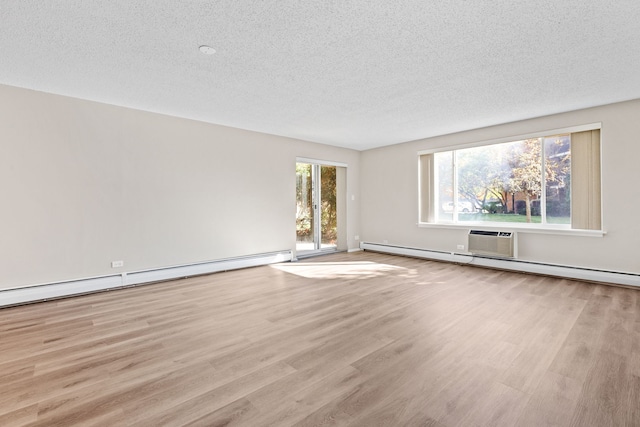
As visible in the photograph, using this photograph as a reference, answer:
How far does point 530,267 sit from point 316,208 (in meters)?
4.32

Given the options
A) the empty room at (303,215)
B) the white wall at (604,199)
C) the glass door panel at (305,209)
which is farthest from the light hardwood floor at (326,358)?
the glass door panel at (305,209)

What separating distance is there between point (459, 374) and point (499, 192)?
451 centimetres

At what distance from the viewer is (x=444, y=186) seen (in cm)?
638

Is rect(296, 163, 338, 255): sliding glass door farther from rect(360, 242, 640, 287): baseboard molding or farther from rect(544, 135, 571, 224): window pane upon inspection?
rect(544, 135, 571, 224): window pane

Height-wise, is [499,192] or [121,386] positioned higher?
[499,192]

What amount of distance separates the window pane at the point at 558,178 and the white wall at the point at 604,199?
0.29m

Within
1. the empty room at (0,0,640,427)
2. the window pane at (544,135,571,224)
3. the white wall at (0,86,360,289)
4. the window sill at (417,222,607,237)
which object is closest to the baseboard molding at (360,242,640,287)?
the empty room at (0,0,640,427)

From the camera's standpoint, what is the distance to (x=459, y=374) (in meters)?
2.06

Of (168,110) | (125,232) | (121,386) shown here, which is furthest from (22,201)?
(121,386)

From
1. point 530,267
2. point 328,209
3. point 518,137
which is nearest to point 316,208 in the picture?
point 328,209

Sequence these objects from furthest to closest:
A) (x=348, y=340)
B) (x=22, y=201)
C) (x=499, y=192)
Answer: (x=499, y=192) → (x=22, y=201) → (x=348, y=340)

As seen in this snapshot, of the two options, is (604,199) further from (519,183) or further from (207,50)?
(207,50)

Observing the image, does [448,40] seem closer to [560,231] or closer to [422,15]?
[422,15]

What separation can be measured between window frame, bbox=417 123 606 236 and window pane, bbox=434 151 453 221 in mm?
121
